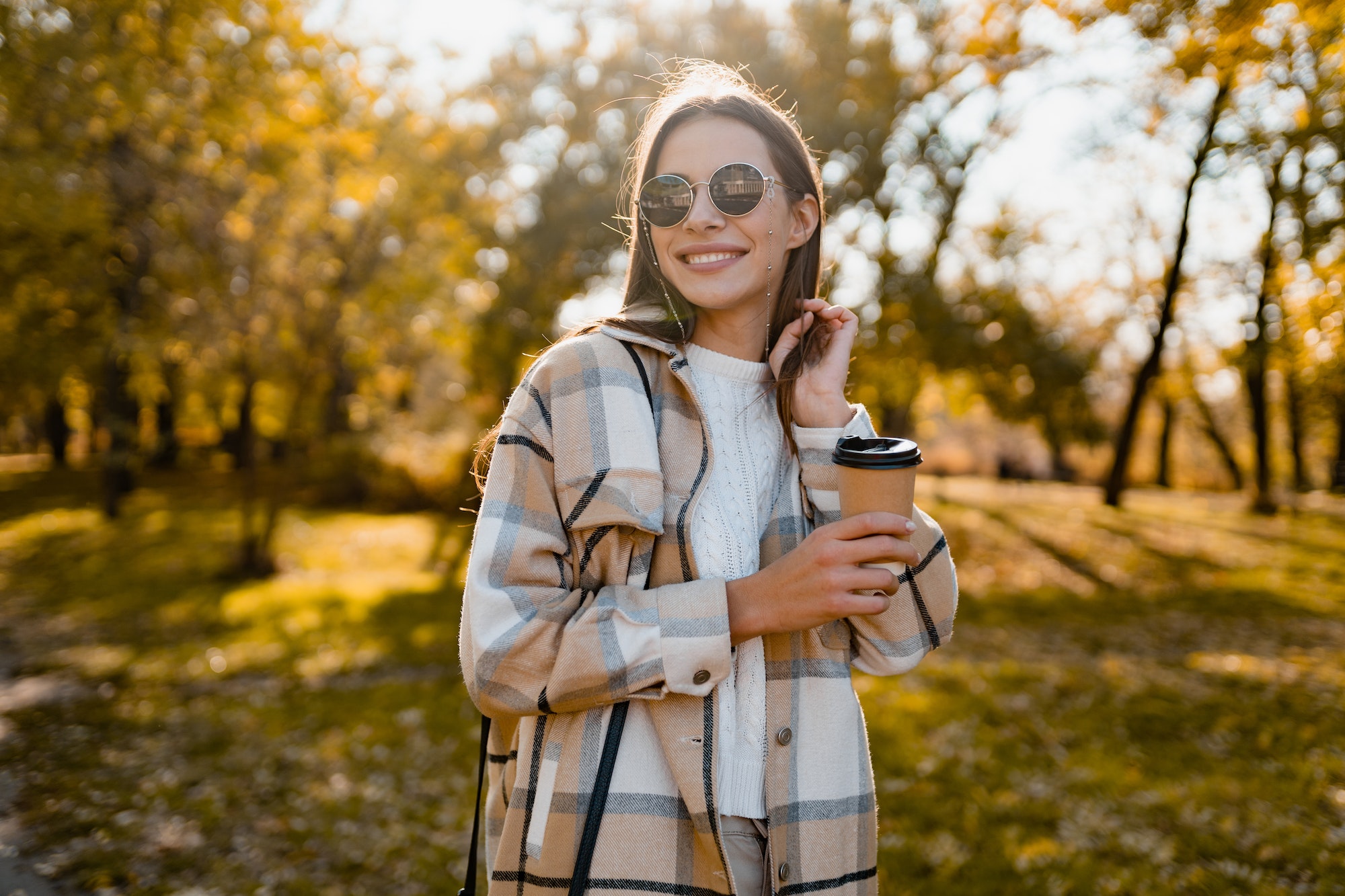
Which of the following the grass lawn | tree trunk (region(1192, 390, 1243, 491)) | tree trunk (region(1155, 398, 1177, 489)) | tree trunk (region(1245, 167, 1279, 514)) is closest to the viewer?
the grass lawn

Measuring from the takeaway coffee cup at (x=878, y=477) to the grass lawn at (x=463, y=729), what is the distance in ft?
11.7

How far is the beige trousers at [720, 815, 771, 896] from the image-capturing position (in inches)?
62.2

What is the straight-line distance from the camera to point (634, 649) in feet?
4.60

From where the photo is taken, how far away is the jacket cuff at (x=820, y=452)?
5.57ft

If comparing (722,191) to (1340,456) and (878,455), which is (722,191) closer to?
(878,455)

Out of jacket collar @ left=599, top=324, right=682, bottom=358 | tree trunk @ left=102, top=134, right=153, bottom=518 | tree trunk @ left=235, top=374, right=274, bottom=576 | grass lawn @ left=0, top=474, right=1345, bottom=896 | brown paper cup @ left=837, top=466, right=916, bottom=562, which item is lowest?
grass lawn @ left=0, top=474, right=1345, bottom=896

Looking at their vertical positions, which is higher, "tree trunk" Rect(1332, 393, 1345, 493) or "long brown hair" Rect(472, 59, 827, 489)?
"long brown hair" Rect(472, 59, 827, 489)

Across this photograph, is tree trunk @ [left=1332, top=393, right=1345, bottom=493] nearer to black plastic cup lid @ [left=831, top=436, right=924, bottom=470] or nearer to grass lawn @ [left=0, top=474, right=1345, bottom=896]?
grass lawn @ [left=0, top=474, right=1345, bottom=896]

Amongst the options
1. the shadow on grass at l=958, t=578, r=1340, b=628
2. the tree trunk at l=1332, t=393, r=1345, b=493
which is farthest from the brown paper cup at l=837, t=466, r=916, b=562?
the tree trunk at l=1332, t=393, r=1345, b=493

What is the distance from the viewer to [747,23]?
12.9 metres

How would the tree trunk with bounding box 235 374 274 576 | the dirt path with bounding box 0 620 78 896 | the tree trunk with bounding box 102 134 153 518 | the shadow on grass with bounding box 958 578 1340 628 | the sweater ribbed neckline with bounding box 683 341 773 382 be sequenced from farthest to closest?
the tree trunk with bounding box 102 134 153 518 → the tree trunk with bounding box 235 374 274 576 → the shadow on grass with bounding box 958 578 1340 628 → the dirt path with bounding box 0 620 78 896 → the sweater ribbed neckline with bounding box 683 341 773 382

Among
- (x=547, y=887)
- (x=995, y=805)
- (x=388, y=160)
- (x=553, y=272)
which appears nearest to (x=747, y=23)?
(x=553, y=272)

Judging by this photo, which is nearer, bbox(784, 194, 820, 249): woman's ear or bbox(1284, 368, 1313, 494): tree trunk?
bbox(784, 194, 820, 249): woman's ear

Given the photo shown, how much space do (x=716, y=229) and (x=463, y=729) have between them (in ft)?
19.1
